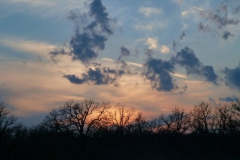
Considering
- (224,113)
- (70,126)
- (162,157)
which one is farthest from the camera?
(224,113)

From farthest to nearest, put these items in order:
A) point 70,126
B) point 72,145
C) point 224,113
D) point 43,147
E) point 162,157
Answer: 1. point 224,113
2. point 162,157
3. point 70,126
4. point 72,145
5. point 43,147

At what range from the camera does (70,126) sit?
65750mm

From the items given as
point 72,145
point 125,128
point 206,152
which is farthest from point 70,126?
point 206,152

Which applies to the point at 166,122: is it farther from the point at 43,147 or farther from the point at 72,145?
the point at 43,147

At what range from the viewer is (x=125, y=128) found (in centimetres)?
8194

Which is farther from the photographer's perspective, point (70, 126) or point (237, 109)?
point (237, 109)

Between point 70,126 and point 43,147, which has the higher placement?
point 70,126

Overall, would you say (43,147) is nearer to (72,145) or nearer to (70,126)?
(72,145)

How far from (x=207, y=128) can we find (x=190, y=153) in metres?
9.48

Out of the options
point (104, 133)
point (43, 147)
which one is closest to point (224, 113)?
point (104, 133)

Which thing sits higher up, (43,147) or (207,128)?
(207,128)

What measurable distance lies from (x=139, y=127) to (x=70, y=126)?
23899 mm

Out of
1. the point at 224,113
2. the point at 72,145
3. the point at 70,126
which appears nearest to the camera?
the point at 72,145

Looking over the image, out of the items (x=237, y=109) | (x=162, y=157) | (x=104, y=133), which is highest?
(x=237, y=109)
